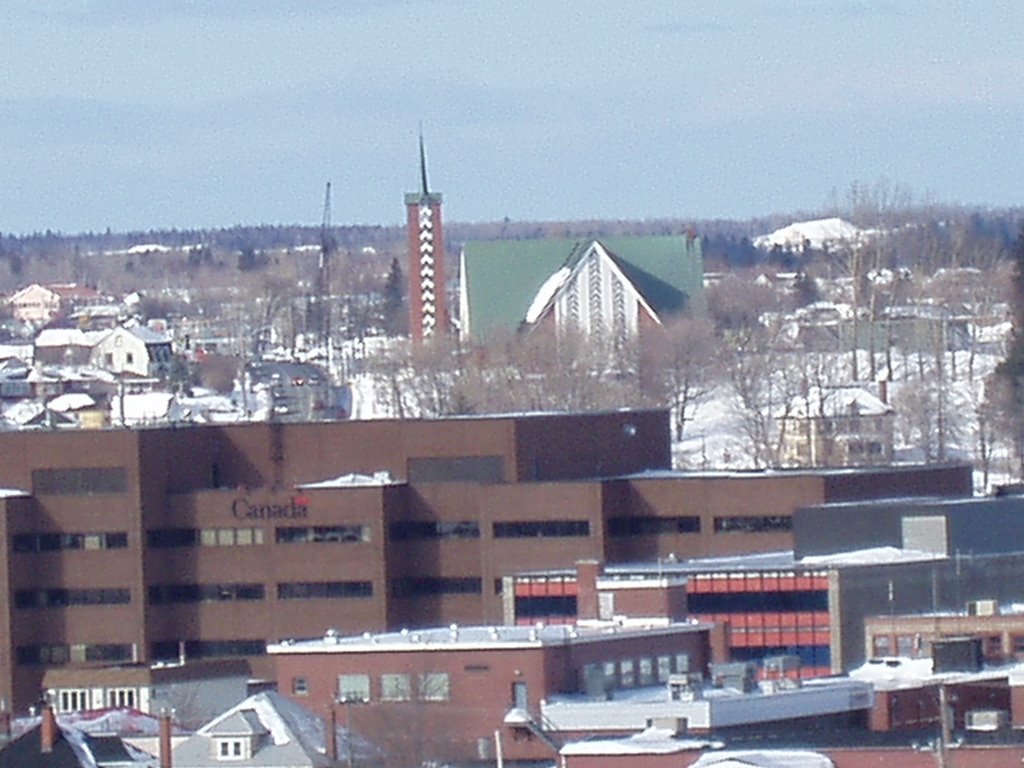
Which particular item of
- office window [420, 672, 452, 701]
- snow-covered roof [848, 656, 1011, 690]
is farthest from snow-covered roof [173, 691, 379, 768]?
snow-covered roof [848, 656, 1011, 690]

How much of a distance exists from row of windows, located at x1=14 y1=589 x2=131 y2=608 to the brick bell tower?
6716cm

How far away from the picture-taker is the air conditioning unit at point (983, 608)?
2239 inches

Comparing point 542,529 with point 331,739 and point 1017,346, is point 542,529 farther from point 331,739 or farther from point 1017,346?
point 1017,346

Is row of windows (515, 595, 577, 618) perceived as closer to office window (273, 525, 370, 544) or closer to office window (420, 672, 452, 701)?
office window (273, 525, 370, 544)

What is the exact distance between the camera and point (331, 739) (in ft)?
137

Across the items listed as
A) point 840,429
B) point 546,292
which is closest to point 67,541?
point 840,429

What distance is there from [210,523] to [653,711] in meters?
28.7

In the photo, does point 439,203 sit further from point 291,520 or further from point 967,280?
point 291,520

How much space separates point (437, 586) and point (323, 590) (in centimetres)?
202

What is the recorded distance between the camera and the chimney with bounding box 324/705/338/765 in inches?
1635

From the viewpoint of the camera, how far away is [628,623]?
175 feet

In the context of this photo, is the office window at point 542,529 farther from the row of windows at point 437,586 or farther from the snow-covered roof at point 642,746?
the snow-covered roof at point 642,746

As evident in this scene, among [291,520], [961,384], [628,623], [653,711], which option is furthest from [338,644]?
[961,384]

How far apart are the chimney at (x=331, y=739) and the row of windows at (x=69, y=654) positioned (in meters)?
25.8
